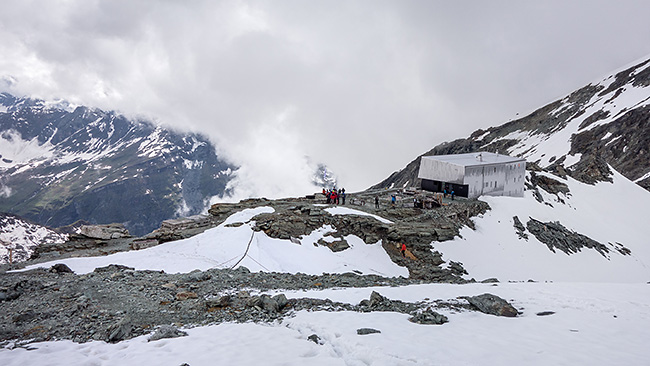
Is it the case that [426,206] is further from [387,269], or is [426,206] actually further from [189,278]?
[189,278]

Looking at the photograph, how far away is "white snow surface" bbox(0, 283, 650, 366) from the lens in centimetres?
685

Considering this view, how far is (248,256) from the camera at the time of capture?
62.9ft

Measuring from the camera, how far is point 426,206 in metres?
32.3

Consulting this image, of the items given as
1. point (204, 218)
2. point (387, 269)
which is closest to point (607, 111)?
point (387, 269)

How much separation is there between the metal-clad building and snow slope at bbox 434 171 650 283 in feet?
7.26

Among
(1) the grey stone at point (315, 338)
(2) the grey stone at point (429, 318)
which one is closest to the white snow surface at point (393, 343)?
(1) the grey stone at point (315, 338)

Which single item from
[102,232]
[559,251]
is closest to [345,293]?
[102,232]

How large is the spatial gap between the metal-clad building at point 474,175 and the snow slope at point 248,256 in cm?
1666

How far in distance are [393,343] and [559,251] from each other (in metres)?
31.9

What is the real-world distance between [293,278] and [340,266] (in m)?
5.71

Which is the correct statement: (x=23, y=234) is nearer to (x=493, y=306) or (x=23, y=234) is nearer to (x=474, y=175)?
(x=474, y=175)

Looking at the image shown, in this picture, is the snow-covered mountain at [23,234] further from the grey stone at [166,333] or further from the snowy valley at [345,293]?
the grey stone at [166,333]

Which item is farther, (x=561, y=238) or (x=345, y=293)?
(x=561, y=238)

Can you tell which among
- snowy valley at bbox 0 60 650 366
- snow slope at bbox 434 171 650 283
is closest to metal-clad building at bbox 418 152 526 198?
snow slope at bbox 434 171 650 283
